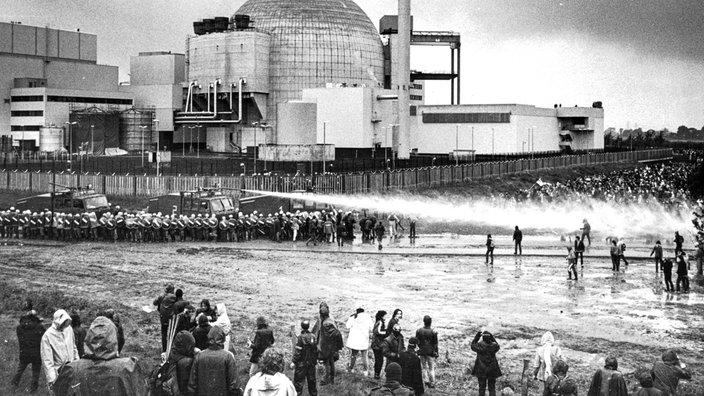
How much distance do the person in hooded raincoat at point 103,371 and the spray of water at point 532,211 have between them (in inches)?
1863

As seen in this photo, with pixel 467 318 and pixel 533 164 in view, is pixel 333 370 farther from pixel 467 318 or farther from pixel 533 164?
pixel 533 164

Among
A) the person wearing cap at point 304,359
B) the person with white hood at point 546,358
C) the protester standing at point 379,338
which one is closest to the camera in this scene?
the person wearing cap at point 304,359

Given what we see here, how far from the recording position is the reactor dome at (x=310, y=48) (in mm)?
125812

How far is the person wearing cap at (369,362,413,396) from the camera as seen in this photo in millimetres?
11422

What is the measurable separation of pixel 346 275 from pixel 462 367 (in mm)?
15981

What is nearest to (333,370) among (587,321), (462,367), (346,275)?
(462,367)

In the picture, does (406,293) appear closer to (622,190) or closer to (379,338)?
(379,338)

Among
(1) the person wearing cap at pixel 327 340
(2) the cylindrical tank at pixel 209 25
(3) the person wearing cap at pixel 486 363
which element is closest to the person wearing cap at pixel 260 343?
(1) the person wearing cap at pixel 327 340

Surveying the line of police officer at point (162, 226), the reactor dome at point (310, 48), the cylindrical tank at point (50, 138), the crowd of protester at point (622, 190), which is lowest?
the line of police officer at point (162, 226)

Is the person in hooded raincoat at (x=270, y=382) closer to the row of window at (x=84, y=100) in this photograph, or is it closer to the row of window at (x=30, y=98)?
the row of window at (x=30, y=98)

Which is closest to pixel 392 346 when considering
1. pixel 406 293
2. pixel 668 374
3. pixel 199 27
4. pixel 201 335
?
pixel 201 335

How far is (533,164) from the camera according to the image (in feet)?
303

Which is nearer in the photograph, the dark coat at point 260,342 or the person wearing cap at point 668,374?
the person wearing cap at point 668,374

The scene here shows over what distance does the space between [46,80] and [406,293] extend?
108668 mm
